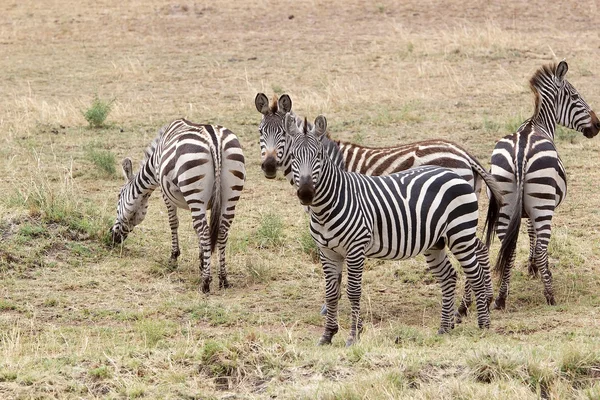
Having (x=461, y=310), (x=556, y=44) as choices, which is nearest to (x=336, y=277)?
(x=461, y=310)

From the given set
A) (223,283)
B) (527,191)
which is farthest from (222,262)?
(527,191)

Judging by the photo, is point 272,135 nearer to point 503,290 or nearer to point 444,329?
point 444,329

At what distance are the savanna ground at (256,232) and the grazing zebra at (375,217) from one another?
1.31ft

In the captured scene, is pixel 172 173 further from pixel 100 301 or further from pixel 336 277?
pixel 336 277

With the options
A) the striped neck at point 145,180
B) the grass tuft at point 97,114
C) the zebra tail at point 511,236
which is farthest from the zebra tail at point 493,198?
the grass tuft at point 97,114

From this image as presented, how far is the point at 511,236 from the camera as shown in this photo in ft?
28.8

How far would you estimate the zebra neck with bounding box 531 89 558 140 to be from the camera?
1020 centimetres

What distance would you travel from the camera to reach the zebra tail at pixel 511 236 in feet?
28.8

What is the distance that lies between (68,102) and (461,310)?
10.8 m

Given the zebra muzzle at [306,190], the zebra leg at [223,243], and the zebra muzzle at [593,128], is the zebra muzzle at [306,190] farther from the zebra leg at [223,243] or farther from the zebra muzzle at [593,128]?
the zebra muzzle at [593,128]

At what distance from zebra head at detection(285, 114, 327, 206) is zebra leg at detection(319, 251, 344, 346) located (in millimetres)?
674

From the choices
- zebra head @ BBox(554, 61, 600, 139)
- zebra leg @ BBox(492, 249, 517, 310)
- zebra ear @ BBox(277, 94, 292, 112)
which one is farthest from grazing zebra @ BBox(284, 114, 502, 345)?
zebra head @ BBox(554, 61, 600, 139)

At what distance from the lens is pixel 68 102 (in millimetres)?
17531

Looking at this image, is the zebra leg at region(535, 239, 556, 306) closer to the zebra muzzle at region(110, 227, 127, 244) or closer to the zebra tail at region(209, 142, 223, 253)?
the zebra tail at region(209, 142, 223, 253)
